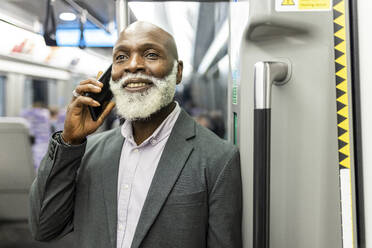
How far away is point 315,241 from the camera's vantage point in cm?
104

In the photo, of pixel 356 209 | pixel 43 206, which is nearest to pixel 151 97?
pixel 43 206

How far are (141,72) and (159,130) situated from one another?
0.24 m

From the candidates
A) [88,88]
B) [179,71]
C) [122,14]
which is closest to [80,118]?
[88,88]

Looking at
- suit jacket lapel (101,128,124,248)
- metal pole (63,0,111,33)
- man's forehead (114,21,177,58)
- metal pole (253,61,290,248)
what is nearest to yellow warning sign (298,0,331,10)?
metal pole (253,61,290,248)

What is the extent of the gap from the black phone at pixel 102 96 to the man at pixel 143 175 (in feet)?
0.10

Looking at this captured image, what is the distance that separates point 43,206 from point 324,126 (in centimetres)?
103

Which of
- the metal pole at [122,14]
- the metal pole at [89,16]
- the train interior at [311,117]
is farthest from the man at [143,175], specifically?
the metal pole at [89,16]

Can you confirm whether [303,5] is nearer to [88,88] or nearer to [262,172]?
[262,172]

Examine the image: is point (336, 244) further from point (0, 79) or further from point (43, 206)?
point (0, 79)

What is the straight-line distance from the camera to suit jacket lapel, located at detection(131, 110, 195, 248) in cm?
112

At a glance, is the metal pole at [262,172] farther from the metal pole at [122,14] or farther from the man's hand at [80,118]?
the metal pole at [122,14]

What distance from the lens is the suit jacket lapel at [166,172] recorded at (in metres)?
1.12

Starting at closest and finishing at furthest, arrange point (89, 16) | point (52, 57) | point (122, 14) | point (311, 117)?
point (311, 117) → point (122, 14) → point (89, 16) → point (52, 57)

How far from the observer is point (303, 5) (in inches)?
38.8
